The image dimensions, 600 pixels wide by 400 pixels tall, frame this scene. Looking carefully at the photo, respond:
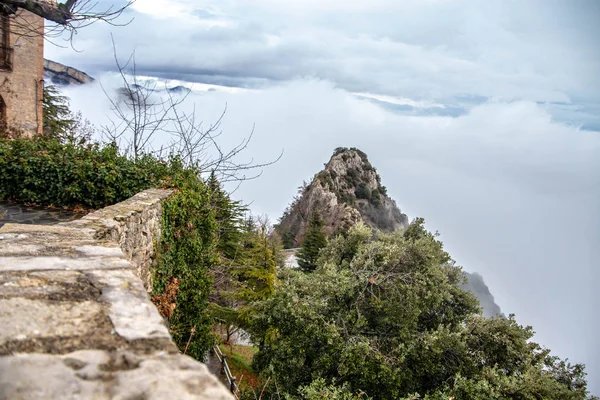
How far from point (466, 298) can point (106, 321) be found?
1248cm

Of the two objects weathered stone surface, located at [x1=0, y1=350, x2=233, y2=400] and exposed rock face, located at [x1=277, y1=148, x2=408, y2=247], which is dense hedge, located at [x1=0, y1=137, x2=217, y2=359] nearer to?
weathered stone surface, located at [x1=0, y1=350, x2=233, y2=400]

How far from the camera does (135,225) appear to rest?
5074 mm

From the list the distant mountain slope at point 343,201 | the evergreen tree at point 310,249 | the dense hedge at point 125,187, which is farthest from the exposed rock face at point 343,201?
the dense hedge at point 125,187

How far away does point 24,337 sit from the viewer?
1472mm

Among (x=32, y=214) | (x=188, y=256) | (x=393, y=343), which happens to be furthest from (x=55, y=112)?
(x=393, y=343)

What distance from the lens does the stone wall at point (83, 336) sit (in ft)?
4.11

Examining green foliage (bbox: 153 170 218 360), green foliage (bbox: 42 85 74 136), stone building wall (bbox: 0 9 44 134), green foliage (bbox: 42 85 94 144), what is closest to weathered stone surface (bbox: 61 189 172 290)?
green foliage (bbox: 153 170 218 360)

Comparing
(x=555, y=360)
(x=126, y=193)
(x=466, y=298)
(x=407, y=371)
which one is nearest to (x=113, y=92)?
(x=126, y=193)

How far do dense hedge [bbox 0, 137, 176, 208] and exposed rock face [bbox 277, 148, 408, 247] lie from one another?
32.7 meters

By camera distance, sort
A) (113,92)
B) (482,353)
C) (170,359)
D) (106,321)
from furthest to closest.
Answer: (113,92), (482,353), (106,321), (170,359)

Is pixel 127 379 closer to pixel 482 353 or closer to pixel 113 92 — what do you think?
pixel 482 353

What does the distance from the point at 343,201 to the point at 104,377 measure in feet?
148

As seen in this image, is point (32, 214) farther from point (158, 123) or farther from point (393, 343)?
point (393, 343)

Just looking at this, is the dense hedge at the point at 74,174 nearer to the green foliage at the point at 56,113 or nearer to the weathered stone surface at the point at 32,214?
the weathered stone surface at the point at 32,214
